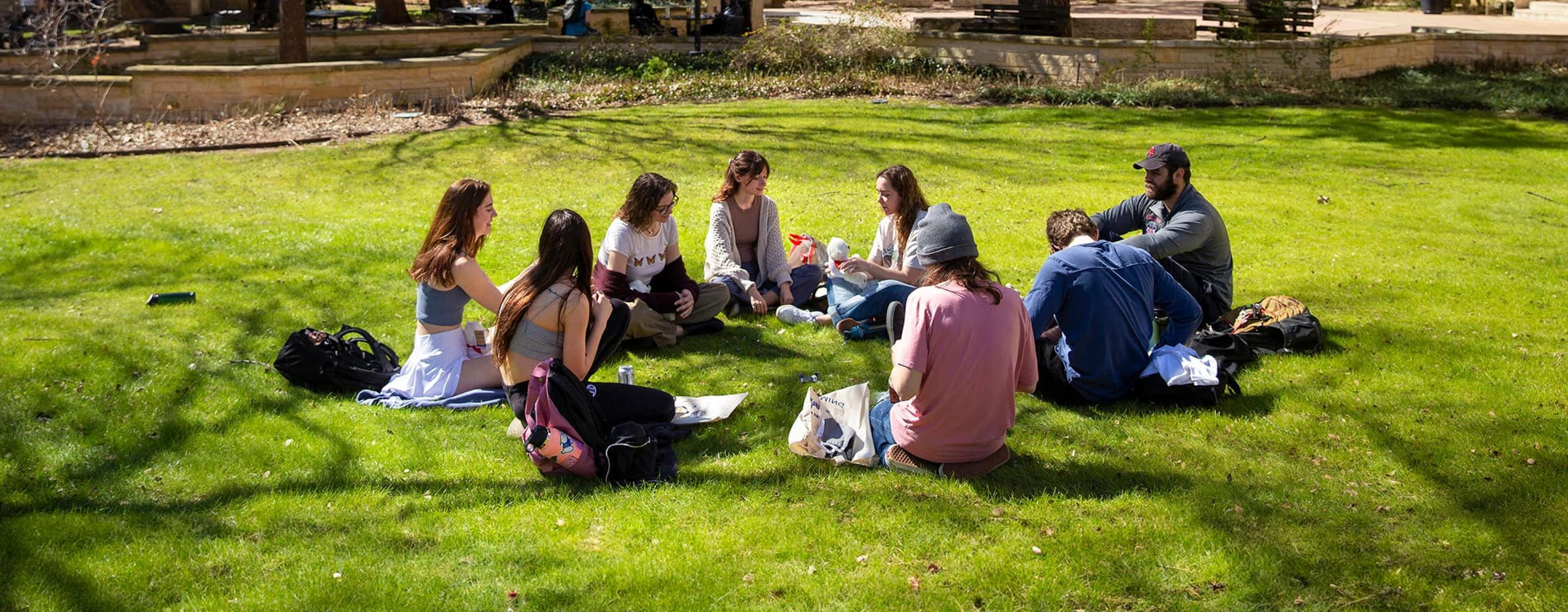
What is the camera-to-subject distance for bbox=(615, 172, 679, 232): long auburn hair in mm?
7004

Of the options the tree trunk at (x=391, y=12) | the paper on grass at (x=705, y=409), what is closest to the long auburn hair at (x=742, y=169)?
the paper on grass at (x=705, y=409)

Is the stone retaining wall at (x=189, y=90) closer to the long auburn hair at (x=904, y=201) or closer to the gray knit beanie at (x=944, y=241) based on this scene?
the long auburn hair at (x=904, y=201)

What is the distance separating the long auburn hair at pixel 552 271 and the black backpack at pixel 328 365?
1273 millimetres

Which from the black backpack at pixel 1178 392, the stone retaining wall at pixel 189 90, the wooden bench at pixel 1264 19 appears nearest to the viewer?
the black backpack at pixel 1178 392

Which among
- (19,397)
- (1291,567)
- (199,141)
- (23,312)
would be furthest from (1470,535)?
(199,141)

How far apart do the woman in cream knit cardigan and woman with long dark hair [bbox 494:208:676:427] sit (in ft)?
7.72

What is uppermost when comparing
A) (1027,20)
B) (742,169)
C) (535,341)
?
(1027,20)

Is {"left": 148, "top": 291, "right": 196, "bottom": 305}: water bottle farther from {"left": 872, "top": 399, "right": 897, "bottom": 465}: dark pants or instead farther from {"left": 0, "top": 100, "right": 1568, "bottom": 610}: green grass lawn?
{"left": 872, "top": 399, "right": 897, "bottom": 465}: dark pants

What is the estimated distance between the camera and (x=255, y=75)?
15.1m

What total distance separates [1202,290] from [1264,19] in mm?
14186

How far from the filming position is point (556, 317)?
541 centimetres

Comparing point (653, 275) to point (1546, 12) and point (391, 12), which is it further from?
point (1546, 12)

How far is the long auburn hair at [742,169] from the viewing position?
7.71 meters

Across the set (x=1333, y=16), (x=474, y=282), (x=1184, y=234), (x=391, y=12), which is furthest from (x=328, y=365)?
(x=1333, y=16)
